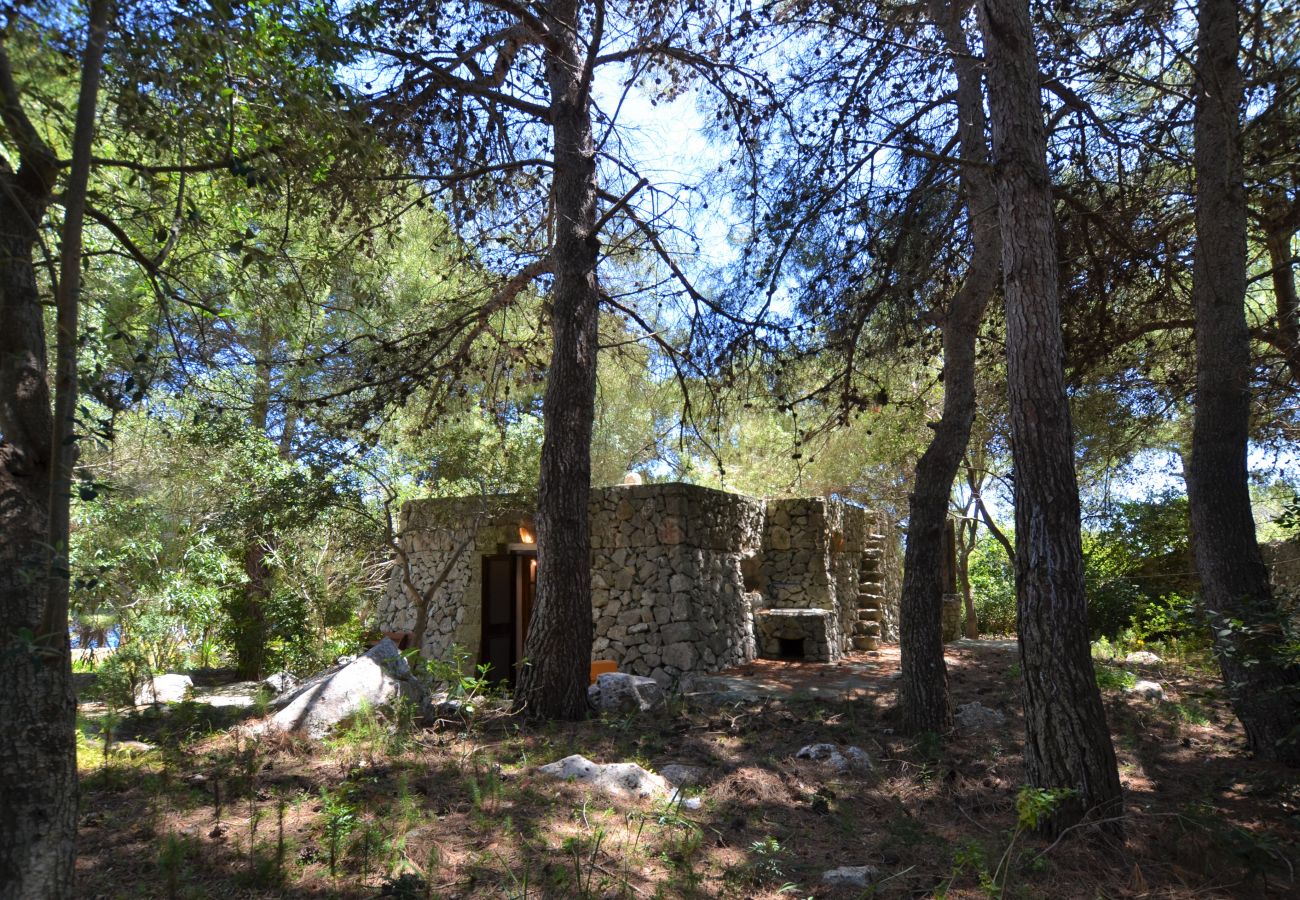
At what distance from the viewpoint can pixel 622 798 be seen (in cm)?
438

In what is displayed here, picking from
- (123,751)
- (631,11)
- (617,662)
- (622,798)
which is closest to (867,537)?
(617,662)

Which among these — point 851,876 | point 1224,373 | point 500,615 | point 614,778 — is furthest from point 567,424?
point 500,615

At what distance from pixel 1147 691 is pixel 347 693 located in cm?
658

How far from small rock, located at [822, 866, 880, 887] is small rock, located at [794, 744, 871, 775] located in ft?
5.39

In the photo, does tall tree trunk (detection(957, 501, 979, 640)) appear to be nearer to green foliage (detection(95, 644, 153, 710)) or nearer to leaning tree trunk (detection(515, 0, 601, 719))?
leaning tree trunk (detection(515, 0, 601, 719))

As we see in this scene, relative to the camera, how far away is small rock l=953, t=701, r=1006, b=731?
636 centimetres

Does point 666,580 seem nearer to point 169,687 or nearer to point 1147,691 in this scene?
point 1147,691

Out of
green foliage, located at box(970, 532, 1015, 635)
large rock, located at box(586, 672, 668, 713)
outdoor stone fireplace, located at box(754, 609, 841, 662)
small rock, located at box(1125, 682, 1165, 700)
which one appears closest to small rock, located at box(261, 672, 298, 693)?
large rock, located at box(586, 672, 668, 713)

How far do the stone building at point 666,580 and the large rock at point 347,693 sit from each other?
12.2ft

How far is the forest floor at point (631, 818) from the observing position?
3.42 metres

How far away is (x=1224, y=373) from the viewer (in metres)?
5.42

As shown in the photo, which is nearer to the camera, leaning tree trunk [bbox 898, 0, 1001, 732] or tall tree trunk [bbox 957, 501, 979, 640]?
leaning tree trunk [bbox 898, 0, 1001, 732]

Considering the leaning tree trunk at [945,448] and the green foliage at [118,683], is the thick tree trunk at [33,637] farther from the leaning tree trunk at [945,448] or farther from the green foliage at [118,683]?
the leaning tree trunk at [945,448]

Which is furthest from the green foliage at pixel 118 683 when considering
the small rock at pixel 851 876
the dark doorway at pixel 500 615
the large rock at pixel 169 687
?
the small rock at pixel 851 876
